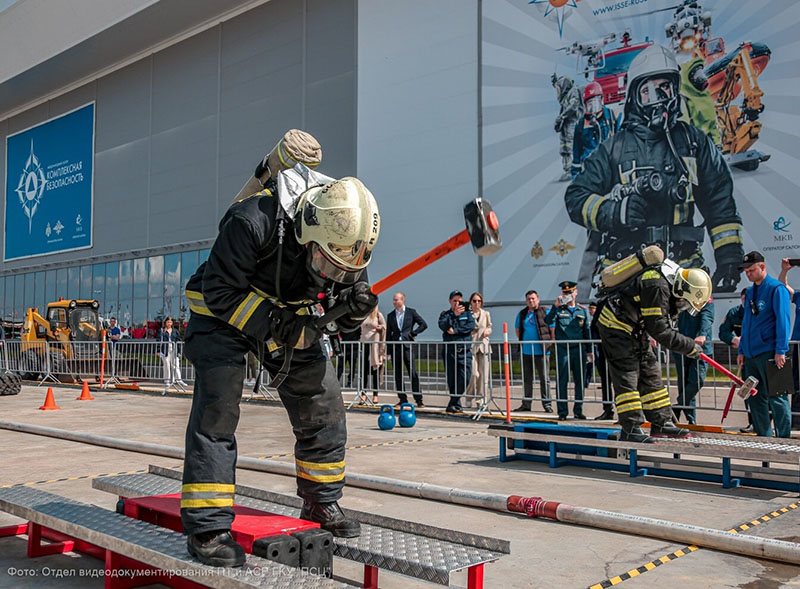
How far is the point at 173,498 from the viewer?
3.81 m

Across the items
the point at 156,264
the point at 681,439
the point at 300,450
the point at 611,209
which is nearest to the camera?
the point at 300,450

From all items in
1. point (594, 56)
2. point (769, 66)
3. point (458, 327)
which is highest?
point (594, 56)

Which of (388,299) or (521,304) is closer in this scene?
(521,304)

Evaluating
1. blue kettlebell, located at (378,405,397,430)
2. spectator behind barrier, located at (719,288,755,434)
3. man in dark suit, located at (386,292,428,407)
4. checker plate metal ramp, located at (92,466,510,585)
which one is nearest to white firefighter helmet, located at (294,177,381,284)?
checker plate metal ramp, located at (92,466,510,585)

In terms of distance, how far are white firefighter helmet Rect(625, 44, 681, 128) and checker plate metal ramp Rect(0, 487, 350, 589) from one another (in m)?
17.3

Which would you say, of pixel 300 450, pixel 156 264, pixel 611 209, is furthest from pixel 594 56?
pixel 156 264

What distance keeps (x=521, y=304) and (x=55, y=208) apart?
27853mm

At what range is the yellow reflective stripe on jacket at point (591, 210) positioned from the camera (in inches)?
757

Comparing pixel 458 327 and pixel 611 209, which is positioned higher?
pixel 611 209

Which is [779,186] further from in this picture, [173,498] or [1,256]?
[1,256]

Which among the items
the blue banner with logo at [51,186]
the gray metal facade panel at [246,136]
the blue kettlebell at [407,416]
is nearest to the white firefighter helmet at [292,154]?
the blue kettlebell at [407,416]

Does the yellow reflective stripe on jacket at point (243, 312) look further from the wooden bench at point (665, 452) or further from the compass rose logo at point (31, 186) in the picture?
the compass rose logo at point (31, 186)

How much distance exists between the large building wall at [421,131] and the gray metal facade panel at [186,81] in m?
8.39

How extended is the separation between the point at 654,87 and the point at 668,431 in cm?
1395
